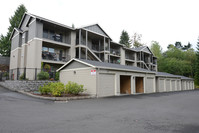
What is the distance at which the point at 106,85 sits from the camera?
528 inches

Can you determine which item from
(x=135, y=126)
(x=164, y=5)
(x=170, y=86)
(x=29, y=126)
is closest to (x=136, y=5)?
(x=164, y=5)

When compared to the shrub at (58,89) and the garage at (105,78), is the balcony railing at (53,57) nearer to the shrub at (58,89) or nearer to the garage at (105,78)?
the garage at (105,78)

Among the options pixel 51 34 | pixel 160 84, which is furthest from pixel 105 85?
pixel 51 34

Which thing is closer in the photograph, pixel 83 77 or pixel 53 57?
pixel 83 77

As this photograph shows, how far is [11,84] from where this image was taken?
15.8 m

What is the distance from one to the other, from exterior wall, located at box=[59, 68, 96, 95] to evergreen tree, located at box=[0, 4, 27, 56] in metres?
25.8

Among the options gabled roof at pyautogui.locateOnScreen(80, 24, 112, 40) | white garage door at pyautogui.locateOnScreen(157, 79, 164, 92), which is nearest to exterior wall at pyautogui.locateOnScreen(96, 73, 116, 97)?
white garage door at pyautogui.locateOnScreen(157, 79, 164, 92)

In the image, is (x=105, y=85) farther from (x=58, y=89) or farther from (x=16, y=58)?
(x=16, y=58)

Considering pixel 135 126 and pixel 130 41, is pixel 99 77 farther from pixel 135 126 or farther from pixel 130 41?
pixel 130 41

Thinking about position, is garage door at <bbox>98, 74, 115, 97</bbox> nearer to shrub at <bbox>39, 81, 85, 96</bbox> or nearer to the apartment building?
shrub at <bbox>39, 81, 85, 96</bbox>

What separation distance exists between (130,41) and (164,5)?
41.2m

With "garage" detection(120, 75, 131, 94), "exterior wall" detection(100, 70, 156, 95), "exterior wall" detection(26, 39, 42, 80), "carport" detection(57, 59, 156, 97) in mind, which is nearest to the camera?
"carport" detection(57, 59, 156, 97)

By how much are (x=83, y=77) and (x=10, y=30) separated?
30447 mm

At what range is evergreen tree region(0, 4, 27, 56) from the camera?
33.2 metres
